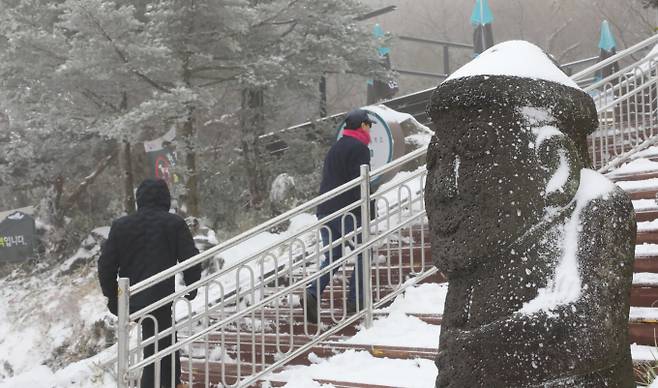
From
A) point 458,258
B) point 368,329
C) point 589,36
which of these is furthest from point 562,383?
point 589,36

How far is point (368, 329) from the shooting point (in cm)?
559

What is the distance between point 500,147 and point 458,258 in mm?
403

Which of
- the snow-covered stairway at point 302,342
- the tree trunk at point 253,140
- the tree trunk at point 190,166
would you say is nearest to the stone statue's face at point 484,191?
the snow-covered stairway at point 302,342

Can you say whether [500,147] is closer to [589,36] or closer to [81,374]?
[81,374]

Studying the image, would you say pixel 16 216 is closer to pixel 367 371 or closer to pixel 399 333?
pixel 399 333

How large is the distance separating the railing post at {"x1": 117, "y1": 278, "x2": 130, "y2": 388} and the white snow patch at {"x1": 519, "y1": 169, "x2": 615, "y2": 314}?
281 cm

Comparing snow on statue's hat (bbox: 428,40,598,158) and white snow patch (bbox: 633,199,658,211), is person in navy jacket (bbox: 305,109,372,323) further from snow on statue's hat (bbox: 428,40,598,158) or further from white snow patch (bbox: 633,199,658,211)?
snow on statue's hat (bbox: 428,40,598,158)

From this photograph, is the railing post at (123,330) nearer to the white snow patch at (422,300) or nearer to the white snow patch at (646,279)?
the white snow patch at (422,300)

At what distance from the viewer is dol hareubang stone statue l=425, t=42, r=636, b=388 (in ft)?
7.16

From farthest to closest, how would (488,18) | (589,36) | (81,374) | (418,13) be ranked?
(418,13) < (589,36) < (488,18) < (81,374)

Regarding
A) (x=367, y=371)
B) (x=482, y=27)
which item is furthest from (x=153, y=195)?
(x=482, y=27)

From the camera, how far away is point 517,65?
8.09ft

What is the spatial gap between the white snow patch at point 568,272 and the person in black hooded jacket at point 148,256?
3.29m

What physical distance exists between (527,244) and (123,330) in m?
2.90
